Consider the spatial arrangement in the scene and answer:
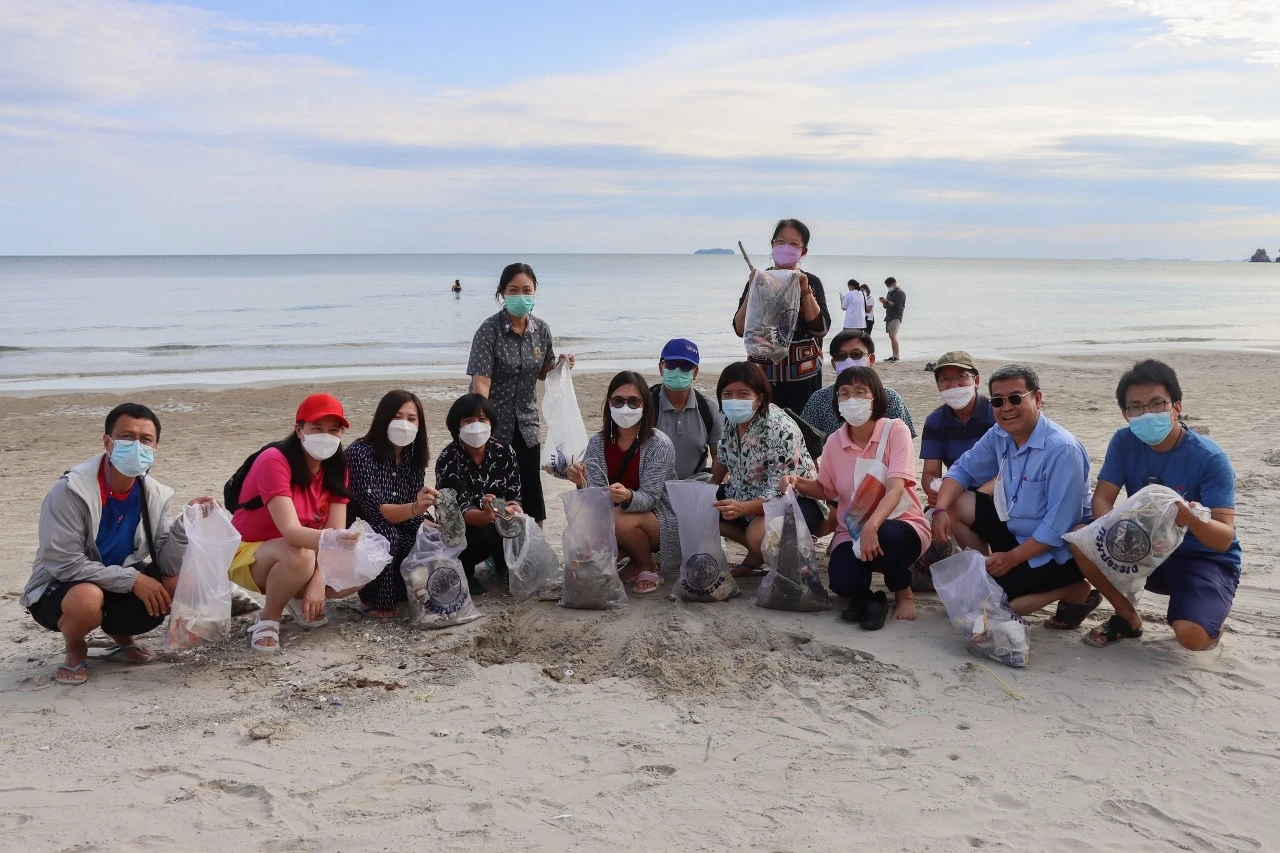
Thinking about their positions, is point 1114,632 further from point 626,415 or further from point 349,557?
point 349,557

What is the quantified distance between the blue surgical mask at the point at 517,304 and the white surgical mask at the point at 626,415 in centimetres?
82

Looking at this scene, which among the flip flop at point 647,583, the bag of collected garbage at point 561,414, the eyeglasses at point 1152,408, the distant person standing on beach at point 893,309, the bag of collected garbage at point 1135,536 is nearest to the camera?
the bag of collected garbage at point 1135,536

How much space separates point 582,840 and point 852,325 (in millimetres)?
14879

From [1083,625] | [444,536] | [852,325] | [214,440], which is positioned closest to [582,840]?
[444,536]

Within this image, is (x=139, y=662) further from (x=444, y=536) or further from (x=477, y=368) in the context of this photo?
(x=477, y=368)

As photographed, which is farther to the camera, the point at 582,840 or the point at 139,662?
the point at 139,662

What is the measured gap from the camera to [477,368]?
5.30 metres

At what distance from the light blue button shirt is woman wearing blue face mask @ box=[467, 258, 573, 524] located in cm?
241

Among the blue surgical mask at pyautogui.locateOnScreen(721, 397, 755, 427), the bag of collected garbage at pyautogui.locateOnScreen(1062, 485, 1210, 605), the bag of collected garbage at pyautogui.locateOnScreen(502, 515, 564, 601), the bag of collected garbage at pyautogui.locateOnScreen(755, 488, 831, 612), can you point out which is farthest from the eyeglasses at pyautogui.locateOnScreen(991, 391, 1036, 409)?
the bag of collected garbage at pyautogui.locateOnScreen(502, 515, 564, 601)

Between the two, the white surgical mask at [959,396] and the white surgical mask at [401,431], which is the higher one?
the white surgical mask at [959,396]

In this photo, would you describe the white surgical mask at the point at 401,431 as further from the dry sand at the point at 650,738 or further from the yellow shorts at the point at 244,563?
the dry sand at the point at 650,738

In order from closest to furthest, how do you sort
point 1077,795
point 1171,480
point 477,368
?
point 1077,795
point 1171,480
point 477,368

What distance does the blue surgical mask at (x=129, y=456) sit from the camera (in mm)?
3834

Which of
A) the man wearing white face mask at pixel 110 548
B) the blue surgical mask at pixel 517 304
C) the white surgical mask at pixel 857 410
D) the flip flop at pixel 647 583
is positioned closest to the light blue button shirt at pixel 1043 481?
the white surgical mask at pixel 857 410
